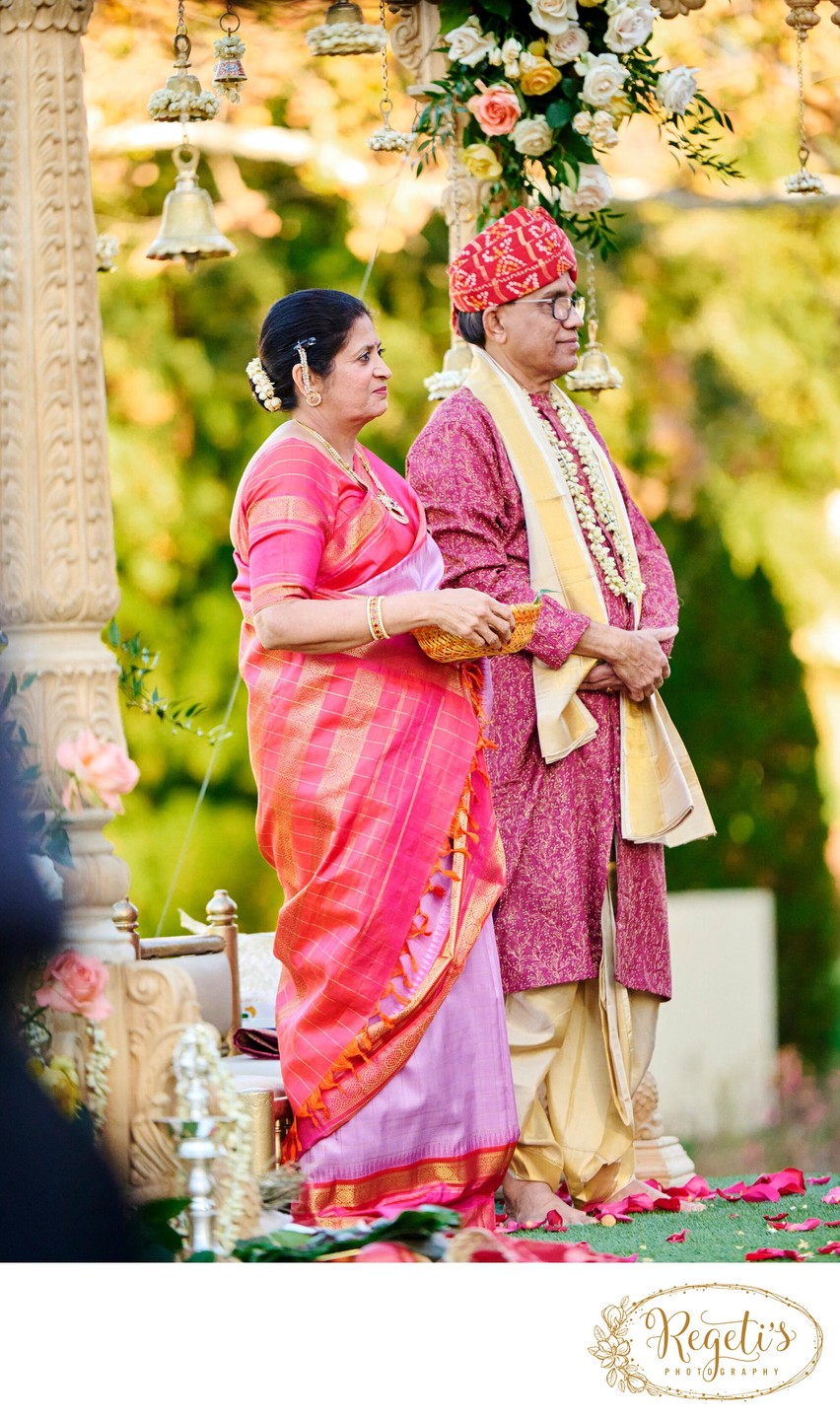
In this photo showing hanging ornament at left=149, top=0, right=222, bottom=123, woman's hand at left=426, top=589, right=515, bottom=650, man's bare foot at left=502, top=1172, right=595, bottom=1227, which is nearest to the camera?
woman's hand at left=426, top=589, right=515, bottom=650

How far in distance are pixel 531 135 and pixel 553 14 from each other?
0.24 m

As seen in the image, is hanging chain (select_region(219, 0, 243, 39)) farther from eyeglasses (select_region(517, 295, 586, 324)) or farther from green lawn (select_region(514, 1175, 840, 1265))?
green lawn (select_region(514, 1175, 840, 1265))

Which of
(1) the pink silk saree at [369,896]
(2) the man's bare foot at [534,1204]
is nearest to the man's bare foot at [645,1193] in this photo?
(2) the man's bare foot at [534,1204]

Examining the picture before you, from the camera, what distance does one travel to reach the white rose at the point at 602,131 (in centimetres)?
415

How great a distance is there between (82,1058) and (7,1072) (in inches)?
4.4

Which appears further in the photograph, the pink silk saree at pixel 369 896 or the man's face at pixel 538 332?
the man's face at pixel 538 332

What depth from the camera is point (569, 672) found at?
3873mm

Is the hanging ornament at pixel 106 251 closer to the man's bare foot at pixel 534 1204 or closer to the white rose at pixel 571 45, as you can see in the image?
the white rose at pixel 571 45

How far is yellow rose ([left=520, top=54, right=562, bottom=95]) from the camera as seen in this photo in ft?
13.5

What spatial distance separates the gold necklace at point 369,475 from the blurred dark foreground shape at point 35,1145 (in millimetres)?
908

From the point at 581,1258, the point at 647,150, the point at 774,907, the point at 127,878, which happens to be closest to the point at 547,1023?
the point at 581,1258

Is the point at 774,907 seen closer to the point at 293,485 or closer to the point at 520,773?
the point at 520,773

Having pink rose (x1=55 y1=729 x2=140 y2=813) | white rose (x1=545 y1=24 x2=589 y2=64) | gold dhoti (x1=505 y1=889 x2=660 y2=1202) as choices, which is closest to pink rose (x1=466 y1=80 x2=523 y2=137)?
white rose (x1=545 y1=24 x2=589 y2=64)
